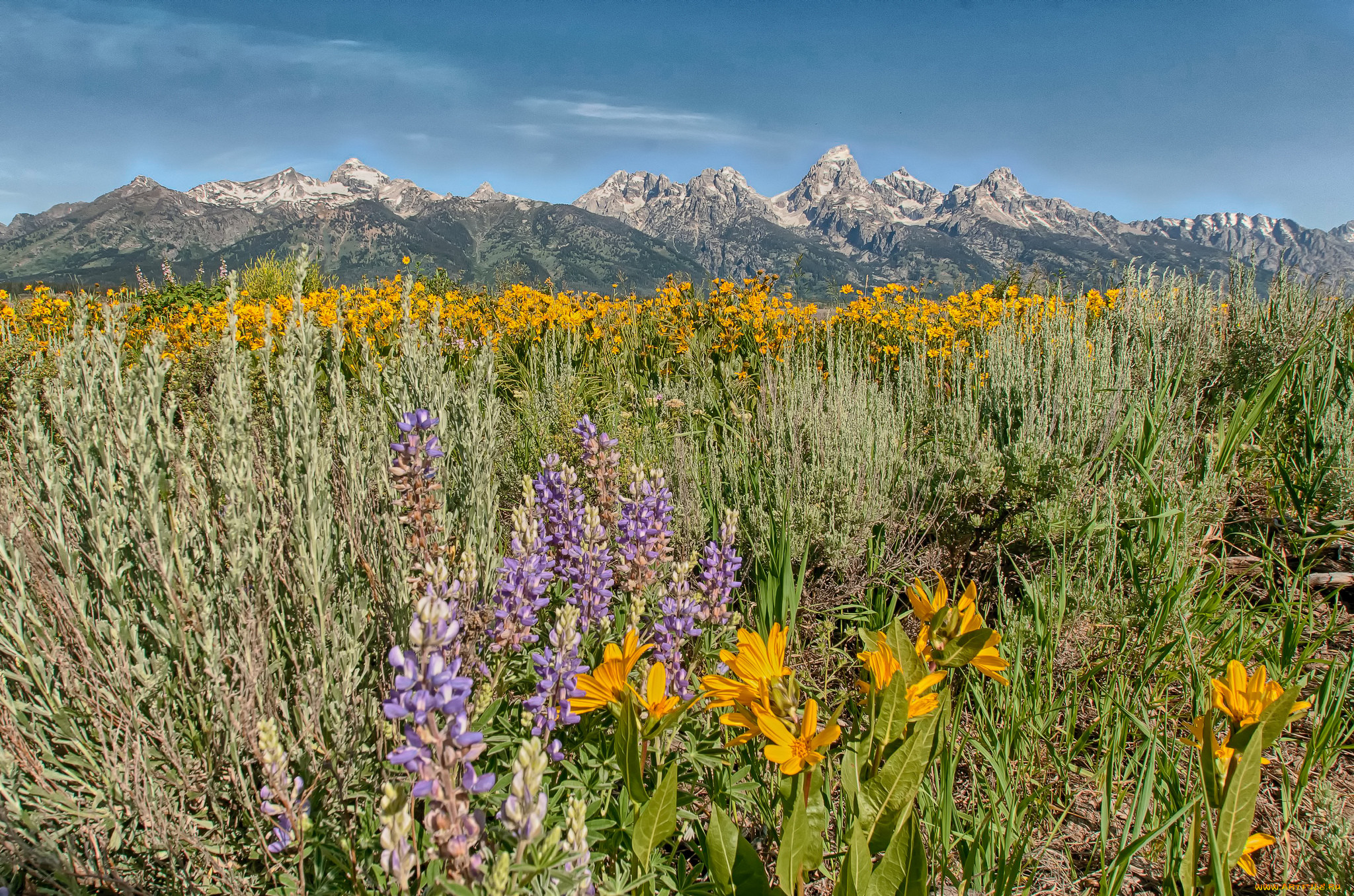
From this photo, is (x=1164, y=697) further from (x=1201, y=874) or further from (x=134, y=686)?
(x=134, y=686)

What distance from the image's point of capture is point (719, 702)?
107 centimetres

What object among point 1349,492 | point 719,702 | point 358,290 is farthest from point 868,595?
point 358,290

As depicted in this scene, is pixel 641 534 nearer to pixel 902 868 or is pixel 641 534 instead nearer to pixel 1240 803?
pixel 902 868

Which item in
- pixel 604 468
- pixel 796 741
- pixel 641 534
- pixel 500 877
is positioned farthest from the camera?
pixel 604 468

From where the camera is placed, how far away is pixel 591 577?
66.1 inches

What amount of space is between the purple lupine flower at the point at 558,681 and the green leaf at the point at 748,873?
38 centimetres

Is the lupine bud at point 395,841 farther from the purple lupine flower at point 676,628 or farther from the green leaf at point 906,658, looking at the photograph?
the purple lupine flower at point 676,628

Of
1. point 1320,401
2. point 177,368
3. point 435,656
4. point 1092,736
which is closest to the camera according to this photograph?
point 435,656

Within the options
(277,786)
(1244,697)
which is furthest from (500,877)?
(1244,697)

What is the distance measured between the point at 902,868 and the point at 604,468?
4.59 ft

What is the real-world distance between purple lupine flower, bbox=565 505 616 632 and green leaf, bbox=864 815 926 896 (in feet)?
2.78

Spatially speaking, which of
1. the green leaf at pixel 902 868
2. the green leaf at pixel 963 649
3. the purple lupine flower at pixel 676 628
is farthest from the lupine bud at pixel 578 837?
the purple lupine flower at pixel 676 628

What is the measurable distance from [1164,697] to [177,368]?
6029 millimetres

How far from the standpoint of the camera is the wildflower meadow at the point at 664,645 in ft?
3.35
